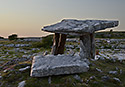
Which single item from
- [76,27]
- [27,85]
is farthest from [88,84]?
[76,27]

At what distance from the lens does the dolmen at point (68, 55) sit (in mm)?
7093

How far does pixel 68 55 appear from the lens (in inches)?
365

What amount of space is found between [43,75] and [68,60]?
77.6 inches

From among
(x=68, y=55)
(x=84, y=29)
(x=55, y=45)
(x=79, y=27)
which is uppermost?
(x=79, y=27)

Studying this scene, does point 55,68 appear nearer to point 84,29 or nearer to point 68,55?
point 68,55

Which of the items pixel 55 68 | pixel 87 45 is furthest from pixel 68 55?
pixel 55 68

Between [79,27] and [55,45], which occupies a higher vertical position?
[79,27]

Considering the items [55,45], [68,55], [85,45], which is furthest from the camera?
[55,45]

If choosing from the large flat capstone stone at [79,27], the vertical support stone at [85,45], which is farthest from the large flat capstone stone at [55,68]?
the vertical support stone at [85,45]

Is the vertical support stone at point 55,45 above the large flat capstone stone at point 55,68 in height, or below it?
above

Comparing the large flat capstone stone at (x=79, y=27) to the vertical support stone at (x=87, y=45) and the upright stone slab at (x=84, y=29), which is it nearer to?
the upright stone slab at (x=84, y=29)

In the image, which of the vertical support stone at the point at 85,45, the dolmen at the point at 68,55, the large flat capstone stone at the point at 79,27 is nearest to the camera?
the dolmen at the point at 68,55

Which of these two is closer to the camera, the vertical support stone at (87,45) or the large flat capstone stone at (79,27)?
the large flat capstone stone at (79,27)

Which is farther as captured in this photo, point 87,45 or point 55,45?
point 55,45
